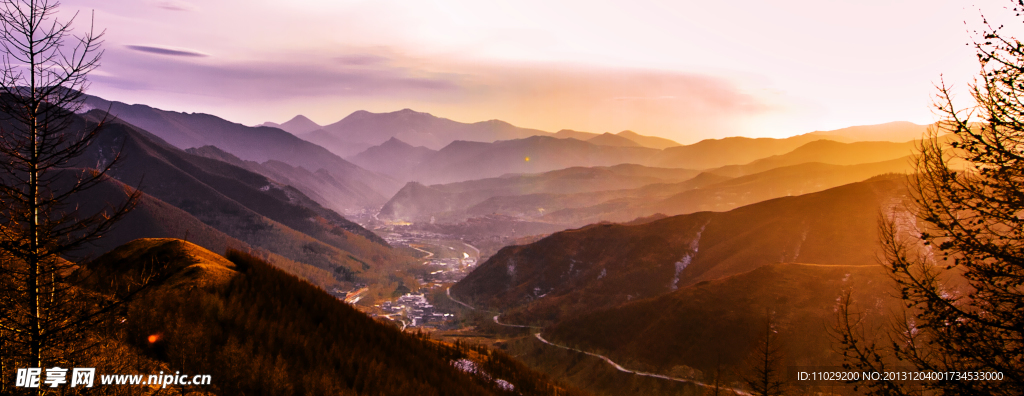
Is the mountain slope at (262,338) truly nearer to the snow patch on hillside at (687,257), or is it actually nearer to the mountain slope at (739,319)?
the mountain slope at (739,319)

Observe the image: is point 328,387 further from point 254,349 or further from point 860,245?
point 860,245

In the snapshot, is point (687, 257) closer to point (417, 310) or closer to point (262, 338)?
point (417, 310)

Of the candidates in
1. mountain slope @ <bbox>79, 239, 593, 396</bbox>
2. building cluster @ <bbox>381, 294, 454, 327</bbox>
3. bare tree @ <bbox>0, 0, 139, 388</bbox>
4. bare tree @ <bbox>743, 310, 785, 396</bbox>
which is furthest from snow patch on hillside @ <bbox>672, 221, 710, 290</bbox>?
bare tree @ <bbox>0, 0, 139, 388</bbox>

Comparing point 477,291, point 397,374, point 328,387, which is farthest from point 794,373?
point 477,291

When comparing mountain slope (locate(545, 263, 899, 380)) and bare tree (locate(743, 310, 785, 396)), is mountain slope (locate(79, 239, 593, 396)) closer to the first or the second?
bare tree (locate(743, 310, 785, 396))

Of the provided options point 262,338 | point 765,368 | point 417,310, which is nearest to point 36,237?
point 262,338
